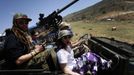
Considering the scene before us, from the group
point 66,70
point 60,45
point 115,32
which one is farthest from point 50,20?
point 115,32

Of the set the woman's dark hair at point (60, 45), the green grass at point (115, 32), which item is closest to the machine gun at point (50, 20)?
the woman's dark hair at point (60, 45)

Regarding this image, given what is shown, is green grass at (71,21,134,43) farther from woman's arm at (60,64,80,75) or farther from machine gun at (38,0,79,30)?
woman's arm at (60,64,80,75)

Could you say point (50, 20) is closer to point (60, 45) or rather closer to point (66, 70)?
point (60, 45)

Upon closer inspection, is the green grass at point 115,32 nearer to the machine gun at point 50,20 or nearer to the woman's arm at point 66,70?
the machine gun at point 50,20

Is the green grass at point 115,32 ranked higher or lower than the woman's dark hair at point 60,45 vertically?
lower

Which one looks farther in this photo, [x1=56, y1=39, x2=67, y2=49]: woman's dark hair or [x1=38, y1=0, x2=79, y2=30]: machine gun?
[x1=38, y1=0, x2=79, y2=30]: machine gun

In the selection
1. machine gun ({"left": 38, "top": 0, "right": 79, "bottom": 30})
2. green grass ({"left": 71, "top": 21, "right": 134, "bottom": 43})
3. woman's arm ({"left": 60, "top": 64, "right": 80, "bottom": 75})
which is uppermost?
machine gun ({"left": 38, "top": 0, "right": 79, "bottom": 30})

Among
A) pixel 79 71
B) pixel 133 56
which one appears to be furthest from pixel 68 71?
pixel 133 56

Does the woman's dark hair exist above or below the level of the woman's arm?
above

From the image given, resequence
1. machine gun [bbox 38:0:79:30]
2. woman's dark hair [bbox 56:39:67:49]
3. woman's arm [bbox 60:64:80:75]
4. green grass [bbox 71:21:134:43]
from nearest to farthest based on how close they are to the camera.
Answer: woman's arm [bbox 60:64:80:75], woman's dark hair [bbox 56:39:67:49], machine gun [bbox 38:0:79:30], green grass [bbox 71:21:134:43]

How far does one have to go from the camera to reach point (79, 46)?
6.82m

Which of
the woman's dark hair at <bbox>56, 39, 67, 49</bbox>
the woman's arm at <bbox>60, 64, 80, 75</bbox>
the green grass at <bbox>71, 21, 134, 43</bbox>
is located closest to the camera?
the woman's arm at <bbox>60, 64, 80, 75</bbox>

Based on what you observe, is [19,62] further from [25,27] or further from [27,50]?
[25,27]

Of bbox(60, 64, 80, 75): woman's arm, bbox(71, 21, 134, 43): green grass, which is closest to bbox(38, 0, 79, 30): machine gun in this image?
bbox(60, 64, 80, 75): woman's arm
